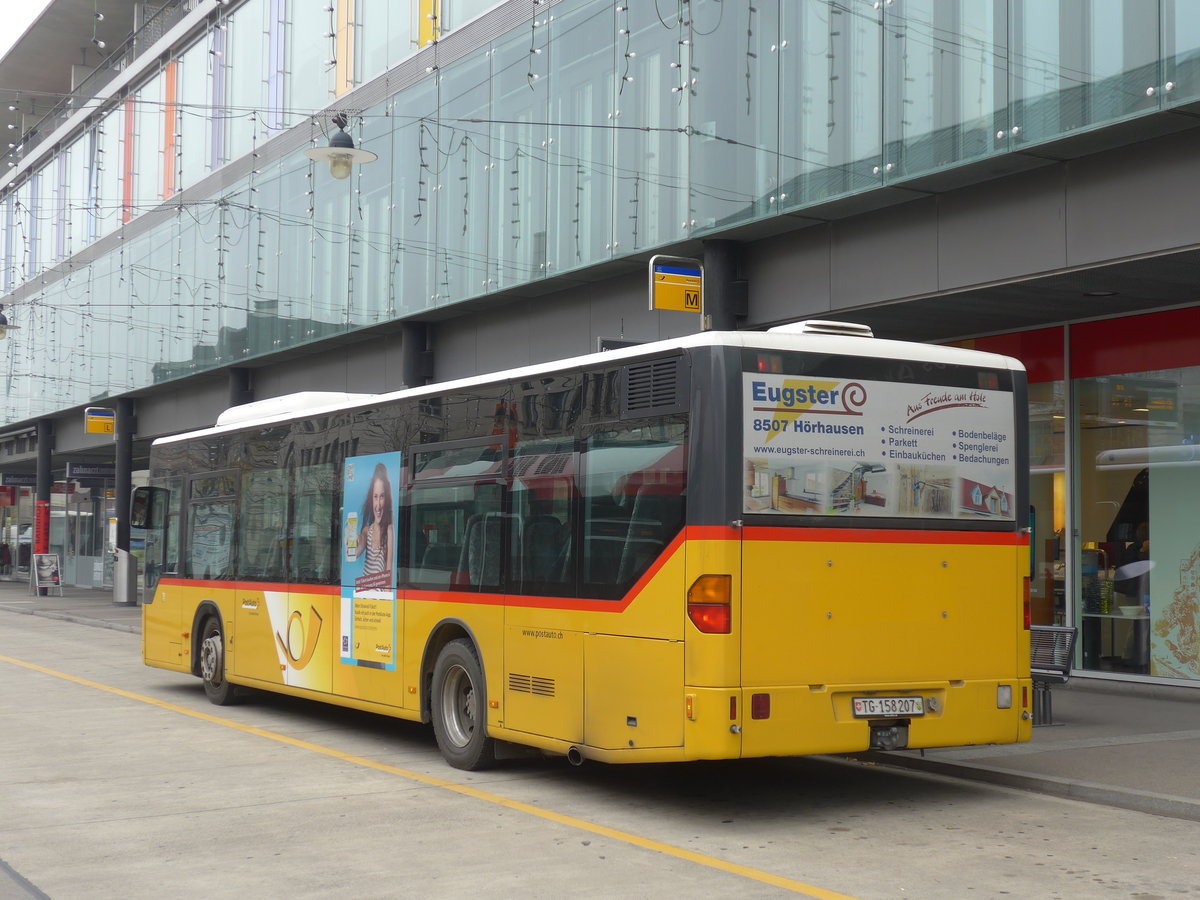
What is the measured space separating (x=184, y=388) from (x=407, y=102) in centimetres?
1342

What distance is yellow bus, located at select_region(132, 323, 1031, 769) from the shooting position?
813cm

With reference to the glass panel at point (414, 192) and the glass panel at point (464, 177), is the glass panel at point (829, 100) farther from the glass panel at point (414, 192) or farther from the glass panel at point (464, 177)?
the glass panel at point (414, 192)

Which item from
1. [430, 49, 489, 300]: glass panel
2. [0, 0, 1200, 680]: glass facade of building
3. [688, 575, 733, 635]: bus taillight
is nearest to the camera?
[688, 575, 733, 635]: bus taillight

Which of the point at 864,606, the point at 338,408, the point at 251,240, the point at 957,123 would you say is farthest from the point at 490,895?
the point at 251,240

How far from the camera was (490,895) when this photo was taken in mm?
6461

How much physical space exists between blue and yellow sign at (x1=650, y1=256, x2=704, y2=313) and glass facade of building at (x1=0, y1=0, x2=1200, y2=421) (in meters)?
0.53

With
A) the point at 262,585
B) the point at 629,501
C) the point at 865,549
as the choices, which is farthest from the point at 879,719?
the point at 262,585

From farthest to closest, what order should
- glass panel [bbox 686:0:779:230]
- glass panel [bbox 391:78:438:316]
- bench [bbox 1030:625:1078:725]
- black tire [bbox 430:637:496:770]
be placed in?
glass panel [bbox 391:78:438:316] < glass panel [bbox 686:0:779:230] < bench [bbox 1030:625:1078:725] < black tire [bbox 430:637:496:770]

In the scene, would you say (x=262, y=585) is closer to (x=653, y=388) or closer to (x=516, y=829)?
(x=516, y=829)

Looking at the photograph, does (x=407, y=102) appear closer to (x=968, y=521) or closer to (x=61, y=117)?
(x=968, y=521)

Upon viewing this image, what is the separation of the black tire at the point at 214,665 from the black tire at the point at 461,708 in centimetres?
472

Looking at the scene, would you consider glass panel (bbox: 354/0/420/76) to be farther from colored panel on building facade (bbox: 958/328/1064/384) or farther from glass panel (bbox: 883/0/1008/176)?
colored panel on building facade (bbox: 958/328/1064/384)

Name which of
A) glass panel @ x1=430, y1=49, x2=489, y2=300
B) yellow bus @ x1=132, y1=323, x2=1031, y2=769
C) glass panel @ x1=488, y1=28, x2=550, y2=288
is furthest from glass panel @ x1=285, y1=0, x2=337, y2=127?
yellow bus @ x1=132, y1=323, x2=1031, y2=769

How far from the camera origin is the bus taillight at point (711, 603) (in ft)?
26.3
